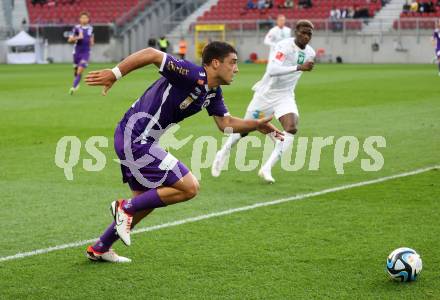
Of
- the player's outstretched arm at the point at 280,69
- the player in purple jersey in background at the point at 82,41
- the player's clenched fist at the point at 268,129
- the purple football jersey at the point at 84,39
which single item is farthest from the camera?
the purple football jersey at the point at 84,39

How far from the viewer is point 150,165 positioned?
6.88m

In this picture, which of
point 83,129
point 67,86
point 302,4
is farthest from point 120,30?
point 83,129

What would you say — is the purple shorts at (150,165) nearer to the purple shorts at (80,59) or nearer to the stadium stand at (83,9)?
the purple shorts at (80,59)

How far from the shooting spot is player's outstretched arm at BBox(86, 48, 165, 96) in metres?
6.29

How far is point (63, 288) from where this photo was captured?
6.40 m

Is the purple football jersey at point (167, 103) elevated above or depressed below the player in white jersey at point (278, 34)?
above

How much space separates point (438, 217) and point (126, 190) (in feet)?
12.5

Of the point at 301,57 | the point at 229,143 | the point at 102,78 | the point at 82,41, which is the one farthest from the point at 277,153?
the point at 82,41

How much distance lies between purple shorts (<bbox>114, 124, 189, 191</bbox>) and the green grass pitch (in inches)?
27.9

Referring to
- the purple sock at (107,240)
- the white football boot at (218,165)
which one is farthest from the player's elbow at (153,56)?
the white football boot at (218,165)

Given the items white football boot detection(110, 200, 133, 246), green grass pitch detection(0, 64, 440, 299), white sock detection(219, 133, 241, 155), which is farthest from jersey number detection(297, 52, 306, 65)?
white football boot detection(110, 200, 133, 246)

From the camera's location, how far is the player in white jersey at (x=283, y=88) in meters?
11.5

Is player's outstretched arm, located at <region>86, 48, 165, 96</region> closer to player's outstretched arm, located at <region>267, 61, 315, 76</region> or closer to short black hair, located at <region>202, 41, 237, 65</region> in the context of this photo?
short black hair, located at <region>202, 41, 237, 65</region>

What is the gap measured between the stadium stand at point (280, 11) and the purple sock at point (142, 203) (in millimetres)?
40918
